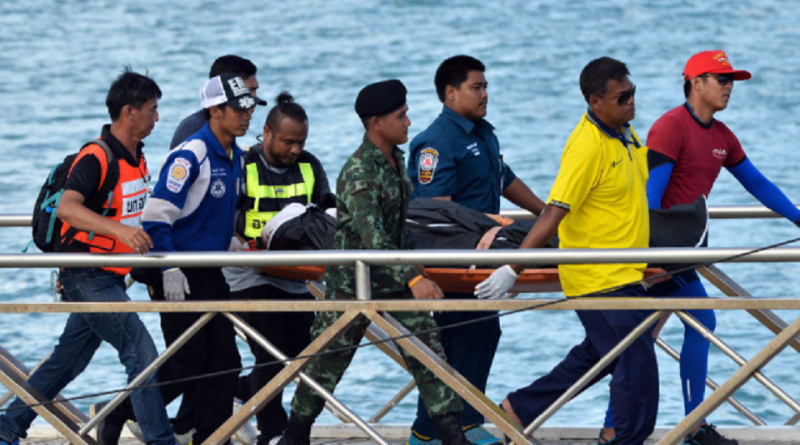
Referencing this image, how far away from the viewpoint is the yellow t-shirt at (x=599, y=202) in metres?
4.62

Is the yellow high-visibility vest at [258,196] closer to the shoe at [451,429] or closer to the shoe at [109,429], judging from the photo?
the shoe at [109,429]

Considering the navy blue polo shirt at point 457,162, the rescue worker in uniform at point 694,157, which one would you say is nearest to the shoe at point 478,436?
the rescue worker in uniform at point 694,157


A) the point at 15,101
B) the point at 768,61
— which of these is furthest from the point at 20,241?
the point at 768,61

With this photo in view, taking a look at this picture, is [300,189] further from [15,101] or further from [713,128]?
[15,101]

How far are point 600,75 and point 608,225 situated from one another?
0.56m

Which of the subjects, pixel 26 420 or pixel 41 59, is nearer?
pixel 26 420

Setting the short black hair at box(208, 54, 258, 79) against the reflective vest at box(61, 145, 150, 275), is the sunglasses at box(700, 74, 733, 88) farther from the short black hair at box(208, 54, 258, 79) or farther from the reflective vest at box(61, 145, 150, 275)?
the reflective vest at box(61, 145, 150, 275)

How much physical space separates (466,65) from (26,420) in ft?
7.92

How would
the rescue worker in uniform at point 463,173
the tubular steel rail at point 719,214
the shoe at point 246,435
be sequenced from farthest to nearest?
1. the tubular steel rail at point 719,214
2. the shoe at point 246,435
3. the rescue worker in uniform at point 463,173

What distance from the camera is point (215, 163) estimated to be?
504cm

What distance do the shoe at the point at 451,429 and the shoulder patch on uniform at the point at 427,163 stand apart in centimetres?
117

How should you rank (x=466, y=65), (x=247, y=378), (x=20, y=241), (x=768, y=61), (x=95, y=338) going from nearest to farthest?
(x=95, y=338) < (x=466, y=65) < (x=247, y=378) < (x=20, y=241) < (x=768, y=61)

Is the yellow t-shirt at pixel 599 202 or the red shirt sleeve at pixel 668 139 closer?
the yellow t-shirt at pixel 599 202

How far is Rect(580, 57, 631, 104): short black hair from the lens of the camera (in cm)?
467
